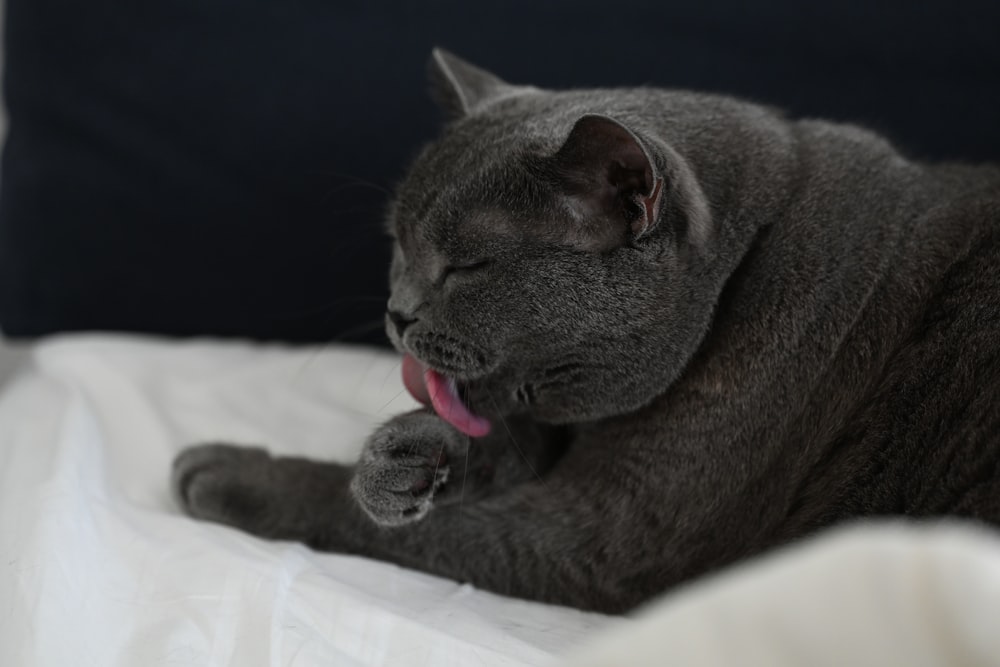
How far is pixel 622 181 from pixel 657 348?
208mm

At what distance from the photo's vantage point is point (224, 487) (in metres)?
1.30

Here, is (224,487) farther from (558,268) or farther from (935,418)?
(935,418)

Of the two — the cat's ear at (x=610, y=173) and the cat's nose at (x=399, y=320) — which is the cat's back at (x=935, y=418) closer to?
the cat's ear at (x=610, y=173)

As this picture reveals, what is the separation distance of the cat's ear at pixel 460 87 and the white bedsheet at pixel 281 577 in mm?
447

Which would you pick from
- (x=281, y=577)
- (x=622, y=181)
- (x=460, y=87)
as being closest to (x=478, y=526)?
(x=281, y=577)

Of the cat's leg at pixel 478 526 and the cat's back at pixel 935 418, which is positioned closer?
the cat's back at pixel 935 418

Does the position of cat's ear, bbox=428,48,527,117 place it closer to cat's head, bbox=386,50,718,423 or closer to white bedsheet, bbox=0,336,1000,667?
cat's head, bbox=386,50,718,423

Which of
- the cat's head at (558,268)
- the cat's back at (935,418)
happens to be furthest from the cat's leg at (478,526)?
the cat's back at (935,418)

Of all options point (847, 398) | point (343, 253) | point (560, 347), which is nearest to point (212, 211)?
point (343, 253)

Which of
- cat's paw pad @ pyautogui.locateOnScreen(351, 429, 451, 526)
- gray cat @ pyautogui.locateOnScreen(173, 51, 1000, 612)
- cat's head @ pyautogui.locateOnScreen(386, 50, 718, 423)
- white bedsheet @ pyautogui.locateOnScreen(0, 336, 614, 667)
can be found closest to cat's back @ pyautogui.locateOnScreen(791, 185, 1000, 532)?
gray cat @ pyautogui.locateOnScreen(173, 51, 1000, 612)

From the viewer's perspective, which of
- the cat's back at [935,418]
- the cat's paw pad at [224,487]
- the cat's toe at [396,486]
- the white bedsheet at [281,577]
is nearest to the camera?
the white bedsheet at [281,577]

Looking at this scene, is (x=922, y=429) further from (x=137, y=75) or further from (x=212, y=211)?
(x=137, y=75)

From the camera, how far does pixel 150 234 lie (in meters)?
1.84

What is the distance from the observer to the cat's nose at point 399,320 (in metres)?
1.20
